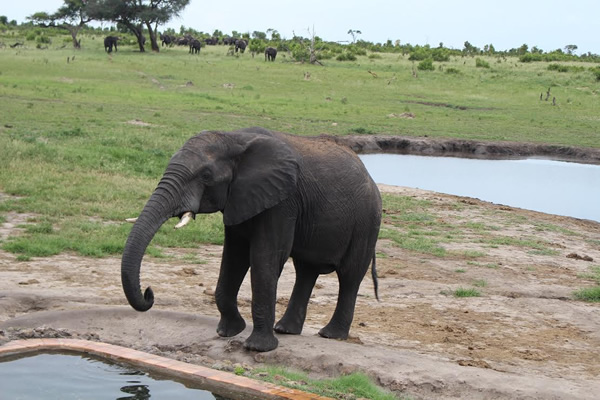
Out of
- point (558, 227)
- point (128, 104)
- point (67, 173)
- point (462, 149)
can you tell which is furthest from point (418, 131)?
point (67, 173)

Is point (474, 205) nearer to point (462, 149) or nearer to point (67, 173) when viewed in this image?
point (67, 173)

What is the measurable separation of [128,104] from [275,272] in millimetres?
21685

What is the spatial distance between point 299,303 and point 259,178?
1.41m

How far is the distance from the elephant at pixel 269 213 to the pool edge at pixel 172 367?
0.47 metres

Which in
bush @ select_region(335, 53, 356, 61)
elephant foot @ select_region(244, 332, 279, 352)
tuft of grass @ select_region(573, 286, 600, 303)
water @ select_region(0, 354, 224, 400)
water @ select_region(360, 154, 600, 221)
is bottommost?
water @ select_region(360, 154, 600, 221)

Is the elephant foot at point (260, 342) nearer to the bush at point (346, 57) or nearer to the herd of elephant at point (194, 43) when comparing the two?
the bush at point (346, 57)

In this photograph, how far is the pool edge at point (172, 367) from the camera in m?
5.67

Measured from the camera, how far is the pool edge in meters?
5.67

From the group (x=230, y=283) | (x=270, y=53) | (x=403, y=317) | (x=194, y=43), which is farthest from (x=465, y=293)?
(x=194, y=43)

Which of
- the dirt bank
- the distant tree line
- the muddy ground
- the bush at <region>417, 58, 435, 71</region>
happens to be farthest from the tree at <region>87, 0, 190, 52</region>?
the muddy ground

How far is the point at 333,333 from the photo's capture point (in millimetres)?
7555

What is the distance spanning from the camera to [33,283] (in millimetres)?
8758

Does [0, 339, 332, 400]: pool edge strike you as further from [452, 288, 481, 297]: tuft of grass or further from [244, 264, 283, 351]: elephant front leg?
[452, 288, 481, 297]: tuft of grass

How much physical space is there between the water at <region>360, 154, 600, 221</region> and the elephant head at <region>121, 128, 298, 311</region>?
13.0 meters
